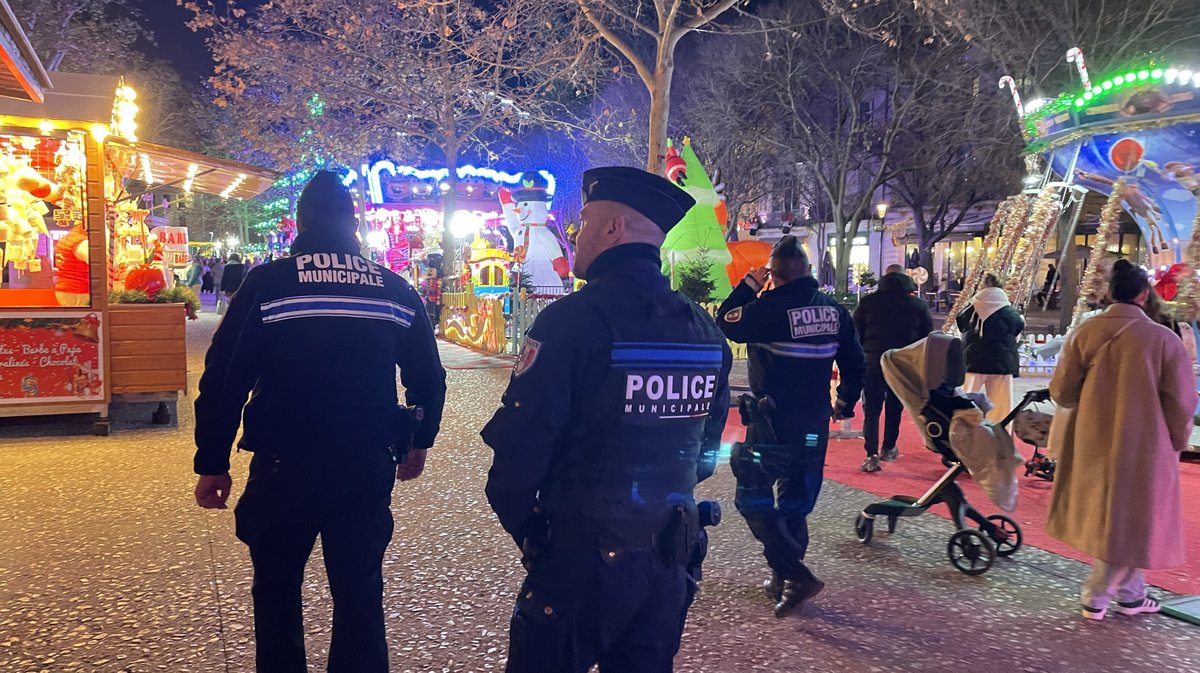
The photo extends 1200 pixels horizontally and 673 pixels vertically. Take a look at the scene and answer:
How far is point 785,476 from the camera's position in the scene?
412 cm

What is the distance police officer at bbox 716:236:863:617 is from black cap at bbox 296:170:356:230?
2.07 m

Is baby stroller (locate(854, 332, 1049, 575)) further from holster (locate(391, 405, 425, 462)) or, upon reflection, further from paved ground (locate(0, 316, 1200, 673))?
holster (locate(391, 405, 425, 462))

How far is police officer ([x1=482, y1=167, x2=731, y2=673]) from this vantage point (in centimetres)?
201

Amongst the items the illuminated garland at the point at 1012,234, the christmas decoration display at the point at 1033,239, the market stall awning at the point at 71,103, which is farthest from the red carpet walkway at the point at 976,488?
the market stall awning at the point at 71,103

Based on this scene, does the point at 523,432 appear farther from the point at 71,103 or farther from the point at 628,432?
the point at 71,103

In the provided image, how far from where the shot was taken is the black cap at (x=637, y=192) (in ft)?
7.32

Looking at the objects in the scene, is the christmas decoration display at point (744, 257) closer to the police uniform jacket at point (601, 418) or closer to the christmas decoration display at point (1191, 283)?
the christmas decoration display at point (1191, 283)

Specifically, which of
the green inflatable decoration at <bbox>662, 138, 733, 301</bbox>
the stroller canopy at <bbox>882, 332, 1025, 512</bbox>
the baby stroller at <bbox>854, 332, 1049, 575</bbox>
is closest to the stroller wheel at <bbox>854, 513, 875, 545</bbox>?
the baby stroller at <bbox>854, 332, 1049, 575</bbox>

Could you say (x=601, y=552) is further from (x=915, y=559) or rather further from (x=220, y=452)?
(x=915, y=559)

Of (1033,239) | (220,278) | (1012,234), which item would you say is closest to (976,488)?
(1033,239)

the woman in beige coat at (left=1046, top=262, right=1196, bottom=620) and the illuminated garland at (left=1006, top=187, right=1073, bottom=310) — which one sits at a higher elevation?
the illuminated garland at (left=1006, top=187, right=1073, bottom=310)

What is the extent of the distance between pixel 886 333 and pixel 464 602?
4739 millimetres

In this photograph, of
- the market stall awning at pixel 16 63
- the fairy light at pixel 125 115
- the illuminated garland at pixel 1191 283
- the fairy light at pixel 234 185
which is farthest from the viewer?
the fairy light at pixel 234 185

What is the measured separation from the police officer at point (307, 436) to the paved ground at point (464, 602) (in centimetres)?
92
